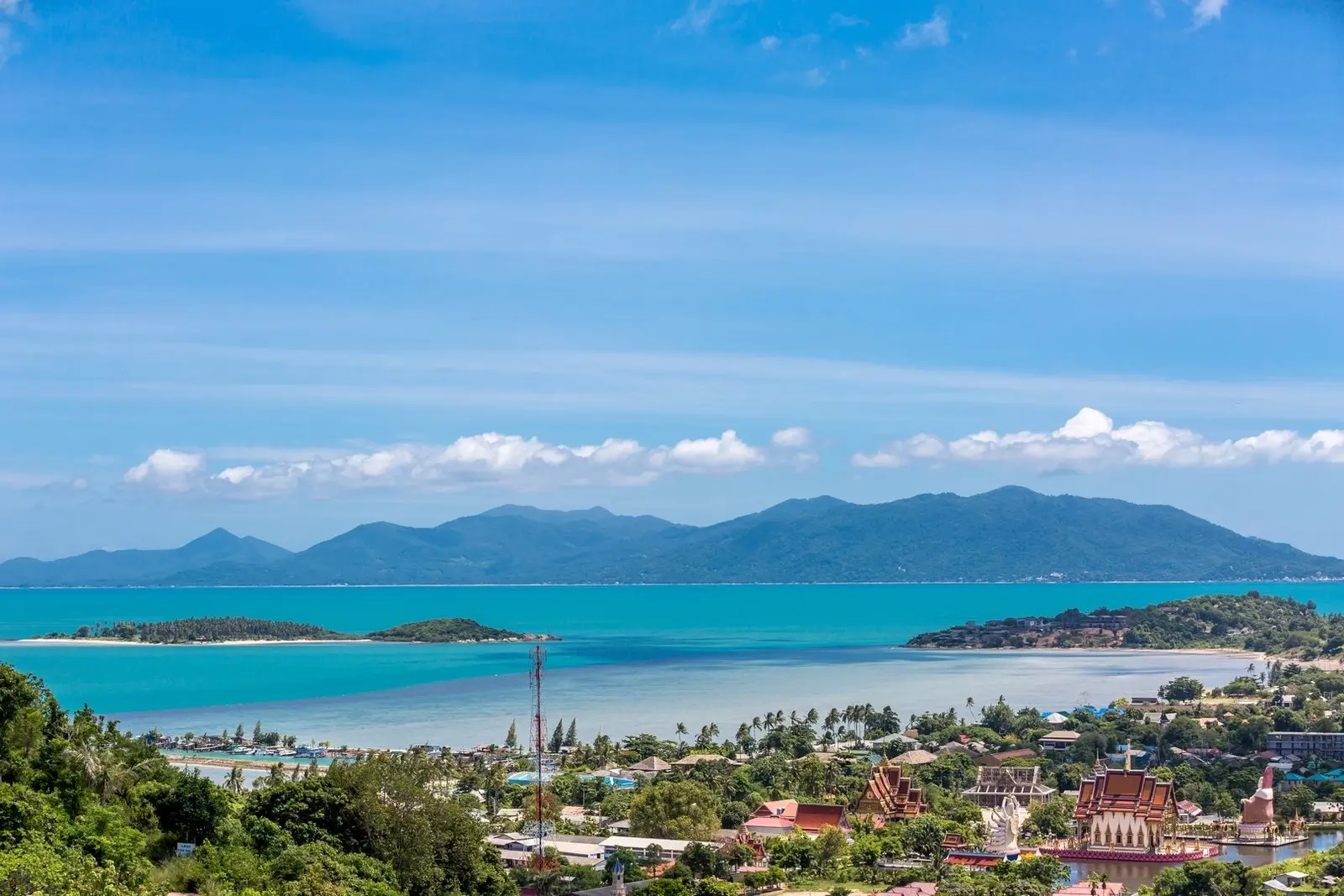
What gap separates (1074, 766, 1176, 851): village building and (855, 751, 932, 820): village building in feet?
10.0

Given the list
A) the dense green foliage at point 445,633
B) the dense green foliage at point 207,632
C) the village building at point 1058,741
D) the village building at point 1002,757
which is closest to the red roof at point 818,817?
the village building at point 1002,757

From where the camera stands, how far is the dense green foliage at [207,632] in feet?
301

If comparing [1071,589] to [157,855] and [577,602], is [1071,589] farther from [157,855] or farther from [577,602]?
[157,855]

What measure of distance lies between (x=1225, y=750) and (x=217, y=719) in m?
28.7

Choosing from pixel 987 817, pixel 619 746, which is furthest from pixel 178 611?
pixel 987 817

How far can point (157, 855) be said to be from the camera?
1869cm

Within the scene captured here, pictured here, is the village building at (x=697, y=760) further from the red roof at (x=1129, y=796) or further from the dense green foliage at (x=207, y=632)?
the dense green foliage at (x=207, y=632)

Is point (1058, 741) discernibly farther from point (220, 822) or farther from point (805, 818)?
point (220, 822)

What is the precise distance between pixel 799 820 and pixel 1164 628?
64.1 meters

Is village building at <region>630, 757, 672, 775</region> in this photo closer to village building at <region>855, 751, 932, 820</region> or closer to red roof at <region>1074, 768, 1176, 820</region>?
village building at <region>855, 751, 932, 820</region>

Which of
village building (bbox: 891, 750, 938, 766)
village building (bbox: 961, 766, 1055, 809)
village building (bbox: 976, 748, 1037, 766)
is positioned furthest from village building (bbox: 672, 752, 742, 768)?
village building (bbox: 976, 748, 1037, 766)

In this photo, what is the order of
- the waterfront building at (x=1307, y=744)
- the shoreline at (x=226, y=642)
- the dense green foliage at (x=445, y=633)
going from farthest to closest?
the dense green foliage at (x=445, y=633) < the shoreline at (x=226, y=642) < the waterfront building at (x=1307, y=744)

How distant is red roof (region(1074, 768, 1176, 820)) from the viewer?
2891 centimetres

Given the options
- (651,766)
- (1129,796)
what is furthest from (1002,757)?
(1129,796)
